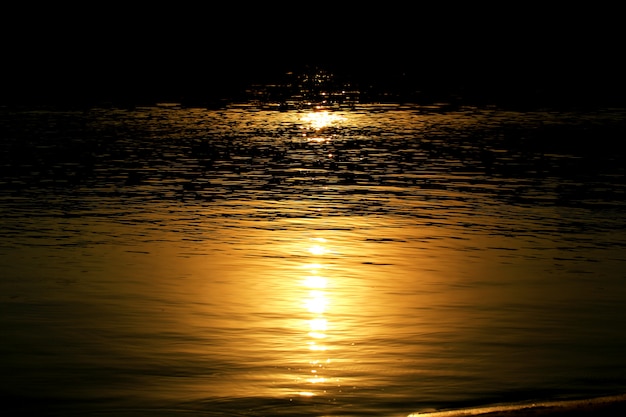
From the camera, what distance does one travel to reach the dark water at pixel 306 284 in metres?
14.8

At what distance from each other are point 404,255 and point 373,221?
5090 millimetres

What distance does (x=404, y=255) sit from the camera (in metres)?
24.0

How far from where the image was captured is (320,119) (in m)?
71.1

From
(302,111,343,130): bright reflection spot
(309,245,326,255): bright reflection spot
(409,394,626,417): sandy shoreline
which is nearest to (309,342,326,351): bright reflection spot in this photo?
(409,394,626,417): sandy shoreline

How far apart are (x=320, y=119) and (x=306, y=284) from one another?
50.7 meters

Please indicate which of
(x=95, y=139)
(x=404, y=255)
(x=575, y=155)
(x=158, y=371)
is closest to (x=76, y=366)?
(x=158, y=371)

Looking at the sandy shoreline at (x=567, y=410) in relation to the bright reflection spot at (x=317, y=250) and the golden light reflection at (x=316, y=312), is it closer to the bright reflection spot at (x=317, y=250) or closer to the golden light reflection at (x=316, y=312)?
the golden light reflection at (x=316, y=312)

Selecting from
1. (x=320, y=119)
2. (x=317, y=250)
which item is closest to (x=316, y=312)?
(x=317, y=250)

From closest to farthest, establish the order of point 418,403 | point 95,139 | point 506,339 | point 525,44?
point 418,403
point 506,339
point 95,139
point 525,44

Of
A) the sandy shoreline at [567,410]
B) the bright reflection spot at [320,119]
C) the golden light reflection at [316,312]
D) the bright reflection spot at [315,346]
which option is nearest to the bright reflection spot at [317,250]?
the golden light reflection at [316,312]

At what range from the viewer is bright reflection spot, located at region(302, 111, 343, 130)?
6572 centimetres

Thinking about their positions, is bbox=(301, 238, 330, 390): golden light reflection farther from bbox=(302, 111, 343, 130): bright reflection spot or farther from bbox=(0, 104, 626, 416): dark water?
bbox=(302, 111, 343, 130): bright reflection spot

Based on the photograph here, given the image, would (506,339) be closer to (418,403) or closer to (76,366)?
(418,403)

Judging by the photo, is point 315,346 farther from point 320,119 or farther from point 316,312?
point 320,119
